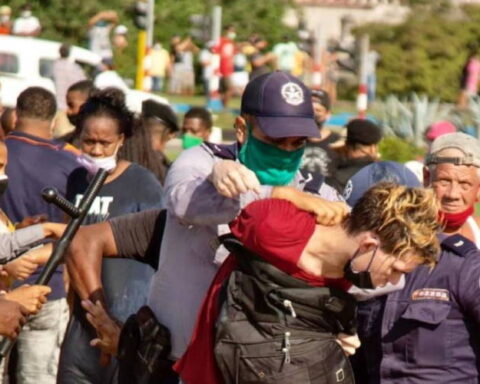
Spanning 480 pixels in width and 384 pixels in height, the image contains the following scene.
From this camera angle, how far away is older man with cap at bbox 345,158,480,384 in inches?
221

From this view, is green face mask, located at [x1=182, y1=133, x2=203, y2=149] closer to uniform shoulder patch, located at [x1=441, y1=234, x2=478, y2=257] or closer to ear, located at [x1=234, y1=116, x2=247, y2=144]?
uniform shoulder patch, located at [x1=441, y1=234, x2=478, y2=257]

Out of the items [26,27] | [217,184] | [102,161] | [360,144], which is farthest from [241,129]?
[26,27]

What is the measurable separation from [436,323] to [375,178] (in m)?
0.96

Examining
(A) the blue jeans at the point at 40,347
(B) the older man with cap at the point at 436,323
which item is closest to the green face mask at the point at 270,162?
(B) the older man with cap at the point at 436,323

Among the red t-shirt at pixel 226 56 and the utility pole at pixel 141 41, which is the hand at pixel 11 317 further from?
the red t-shirt at pixel 226 56

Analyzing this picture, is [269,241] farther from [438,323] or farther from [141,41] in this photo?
[141,41]

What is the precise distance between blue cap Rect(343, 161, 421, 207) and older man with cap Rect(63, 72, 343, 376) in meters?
0.82

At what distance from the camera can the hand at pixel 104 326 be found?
579 cm

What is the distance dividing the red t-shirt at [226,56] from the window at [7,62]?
652 cm

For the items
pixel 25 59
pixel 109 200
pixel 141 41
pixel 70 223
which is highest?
pixel 70 223

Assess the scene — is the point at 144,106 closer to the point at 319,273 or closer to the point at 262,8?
the point at 319,273

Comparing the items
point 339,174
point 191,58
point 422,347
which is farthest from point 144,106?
point 191,58

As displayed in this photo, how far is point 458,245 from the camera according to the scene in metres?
5.67

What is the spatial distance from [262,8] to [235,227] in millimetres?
39825
